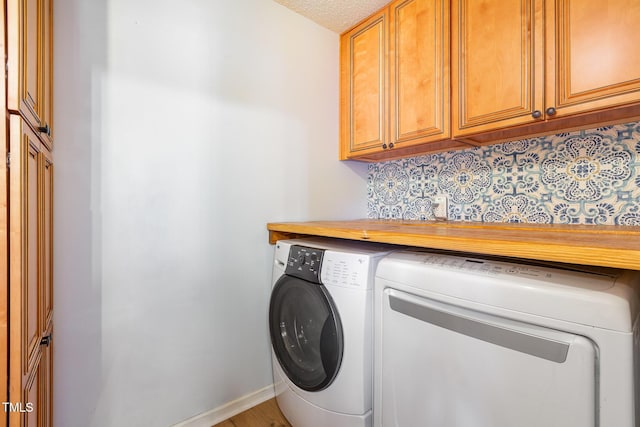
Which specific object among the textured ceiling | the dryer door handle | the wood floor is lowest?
the wood floor

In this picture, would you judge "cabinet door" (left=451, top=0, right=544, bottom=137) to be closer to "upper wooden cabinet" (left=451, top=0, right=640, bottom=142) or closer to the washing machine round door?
"upper wooden cabinet" (left=451, top=0, right=640, bottom=142)

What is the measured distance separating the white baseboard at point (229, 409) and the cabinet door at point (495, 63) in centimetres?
181

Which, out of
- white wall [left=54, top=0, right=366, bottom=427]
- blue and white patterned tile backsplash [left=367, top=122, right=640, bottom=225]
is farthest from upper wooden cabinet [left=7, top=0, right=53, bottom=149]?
blue and white patterned tile backsplash [left=367, top=122, right=640, bottom=225]

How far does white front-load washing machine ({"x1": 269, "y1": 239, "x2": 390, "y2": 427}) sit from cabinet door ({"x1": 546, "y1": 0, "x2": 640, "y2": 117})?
97 cm

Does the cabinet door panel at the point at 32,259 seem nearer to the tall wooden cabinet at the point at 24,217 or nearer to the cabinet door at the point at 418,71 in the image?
the tall wooden cabinet at the point at 24,217

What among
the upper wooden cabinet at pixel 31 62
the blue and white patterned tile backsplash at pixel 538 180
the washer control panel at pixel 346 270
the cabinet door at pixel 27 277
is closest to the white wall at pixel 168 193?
the upper wooden cabinet at pixel 31 62

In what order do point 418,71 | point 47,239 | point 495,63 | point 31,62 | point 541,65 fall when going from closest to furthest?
point 31,62 < point 47,239 < point 541,65 < point 495,63 < point 418,71

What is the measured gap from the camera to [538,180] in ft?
4.91

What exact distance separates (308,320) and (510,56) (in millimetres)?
1517

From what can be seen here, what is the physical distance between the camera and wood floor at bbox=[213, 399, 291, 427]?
4.97 feet

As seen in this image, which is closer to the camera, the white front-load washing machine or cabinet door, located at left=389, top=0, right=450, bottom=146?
the white front-load washing machine

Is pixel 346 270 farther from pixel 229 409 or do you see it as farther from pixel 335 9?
pixel 335 9

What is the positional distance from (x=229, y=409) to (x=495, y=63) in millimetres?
2197

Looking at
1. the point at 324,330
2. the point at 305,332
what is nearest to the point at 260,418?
the point at 305,332
